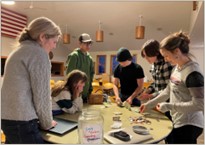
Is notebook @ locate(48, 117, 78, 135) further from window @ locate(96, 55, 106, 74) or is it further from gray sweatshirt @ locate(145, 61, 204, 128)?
window @ locate(96, 55, 106, 74)

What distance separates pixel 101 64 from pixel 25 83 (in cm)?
757

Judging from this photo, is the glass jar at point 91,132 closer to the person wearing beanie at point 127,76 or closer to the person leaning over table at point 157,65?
the person leaning over table at point 157,65

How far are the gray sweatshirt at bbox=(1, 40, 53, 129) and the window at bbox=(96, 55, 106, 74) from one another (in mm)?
7380

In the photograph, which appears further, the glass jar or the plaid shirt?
the plaid shirt

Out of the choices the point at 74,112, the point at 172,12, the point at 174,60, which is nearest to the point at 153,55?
the point at 174,60

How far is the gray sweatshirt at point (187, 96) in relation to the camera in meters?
1.18

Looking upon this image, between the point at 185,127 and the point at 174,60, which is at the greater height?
the point at 174,60

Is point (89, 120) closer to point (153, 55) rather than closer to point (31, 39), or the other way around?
point (31, 39)

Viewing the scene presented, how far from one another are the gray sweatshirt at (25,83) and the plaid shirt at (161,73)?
1145 millimetres

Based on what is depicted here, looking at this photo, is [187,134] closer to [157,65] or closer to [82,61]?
[157,65]

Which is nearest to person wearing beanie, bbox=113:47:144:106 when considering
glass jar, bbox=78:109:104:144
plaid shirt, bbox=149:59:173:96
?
plaid shirt, bbox=149:59:173:96

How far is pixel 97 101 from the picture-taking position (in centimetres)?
214

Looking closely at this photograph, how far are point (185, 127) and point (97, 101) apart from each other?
1022 mm

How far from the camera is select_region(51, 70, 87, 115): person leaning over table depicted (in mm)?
1621
